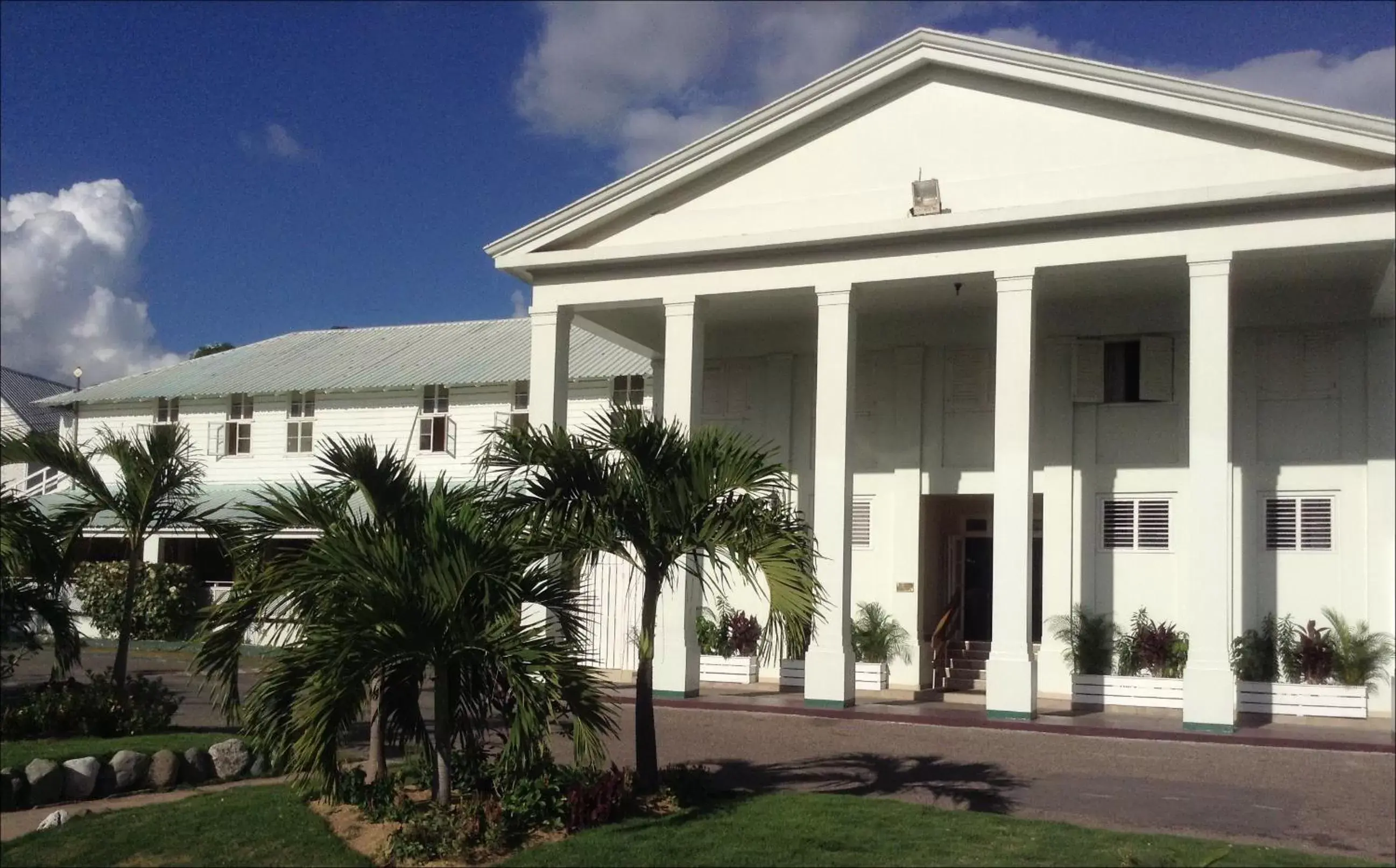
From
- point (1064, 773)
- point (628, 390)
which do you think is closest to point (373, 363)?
point (628, 390)

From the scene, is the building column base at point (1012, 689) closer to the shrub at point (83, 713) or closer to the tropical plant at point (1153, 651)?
the tropical plant at point (1153, 651)

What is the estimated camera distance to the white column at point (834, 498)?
53.1ft

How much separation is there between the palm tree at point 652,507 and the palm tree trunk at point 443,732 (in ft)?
4.10

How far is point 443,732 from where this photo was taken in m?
9.09

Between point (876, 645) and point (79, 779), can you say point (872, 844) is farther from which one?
point (876, 645)

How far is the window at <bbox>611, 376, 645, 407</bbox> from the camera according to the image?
24.7 meters

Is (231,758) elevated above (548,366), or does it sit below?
below

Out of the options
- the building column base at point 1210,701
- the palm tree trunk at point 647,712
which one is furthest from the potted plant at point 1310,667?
the palm tree trunk at point 647,712

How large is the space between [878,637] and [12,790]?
12525 mm

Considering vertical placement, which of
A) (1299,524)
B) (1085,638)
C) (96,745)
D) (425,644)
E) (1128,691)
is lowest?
(96,745)

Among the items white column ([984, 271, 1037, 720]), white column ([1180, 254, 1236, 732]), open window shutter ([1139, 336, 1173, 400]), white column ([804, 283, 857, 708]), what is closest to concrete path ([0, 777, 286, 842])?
white column ([804, 283, 857, 708])

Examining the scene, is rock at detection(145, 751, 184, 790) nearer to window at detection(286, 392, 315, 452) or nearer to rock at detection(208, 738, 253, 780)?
rock at detection(208, 738, 253, 780)

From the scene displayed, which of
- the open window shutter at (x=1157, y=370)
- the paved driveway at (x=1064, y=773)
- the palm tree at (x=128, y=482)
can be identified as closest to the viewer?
the paved driveway at (x=1064, y=773)

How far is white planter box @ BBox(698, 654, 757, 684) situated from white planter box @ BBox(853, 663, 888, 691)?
1.65m
